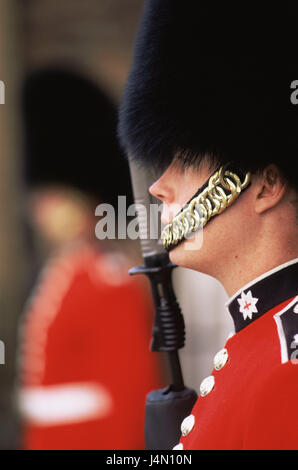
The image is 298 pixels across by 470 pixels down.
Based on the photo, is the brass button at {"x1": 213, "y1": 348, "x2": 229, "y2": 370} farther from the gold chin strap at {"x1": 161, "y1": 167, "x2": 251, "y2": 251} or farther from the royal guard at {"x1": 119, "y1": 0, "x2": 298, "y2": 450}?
the gold chin strap at {"x1": 161, "y1": 167, "x2": 251, "y2": 251}

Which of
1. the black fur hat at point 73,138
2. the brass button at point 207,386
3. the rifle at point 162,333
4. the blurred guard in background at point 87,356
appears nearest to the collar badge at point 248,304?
the brass button at point 207,386

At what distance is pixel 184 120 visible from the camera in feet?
4.36

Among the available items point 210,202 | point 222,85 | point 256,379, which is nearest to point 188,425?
point 256,379

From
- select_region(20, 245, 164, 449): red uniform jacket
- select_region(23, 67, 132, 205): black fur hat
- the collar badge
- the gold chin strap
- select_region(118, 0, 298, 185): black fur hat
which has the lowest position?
select_region(20, 245, 164, 449): red uniform jacket

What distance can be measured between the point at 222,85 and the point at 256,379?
560 millimetres

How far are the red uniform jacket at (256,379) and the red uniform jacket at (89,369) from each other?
118 cm

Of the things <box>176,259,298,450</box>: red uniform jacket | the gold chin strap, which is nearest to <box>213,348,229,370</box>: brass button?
<box>176,259,298,450</box>: red uniform jacket

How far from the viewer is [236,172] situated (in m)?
1.26

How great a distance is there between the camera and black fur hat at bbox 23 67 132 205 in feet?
11.8

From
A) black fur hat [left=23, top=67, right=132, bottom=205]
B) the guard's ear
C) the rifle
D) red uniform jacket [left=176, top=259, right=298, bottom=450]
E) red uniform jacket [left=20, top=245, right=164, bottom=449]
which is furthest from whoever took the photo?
black fur hat [left=23, top=67, right=132, bottom=205]

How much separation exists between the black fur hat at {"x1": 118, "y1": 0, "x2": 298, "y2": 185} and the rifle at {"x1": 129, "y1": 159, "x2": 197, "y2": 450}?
14 cm

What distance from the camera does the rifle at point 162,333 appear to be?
1491 millimetres

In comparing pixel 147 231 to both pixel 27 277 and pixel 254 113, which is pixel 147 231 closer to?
pixel 254 113

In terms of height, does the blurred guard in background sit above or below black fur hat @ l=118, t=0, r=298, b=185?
below
